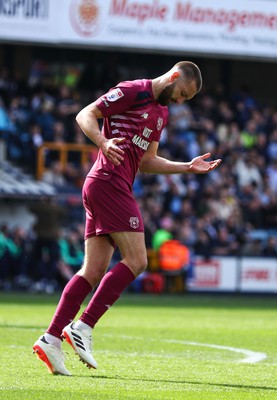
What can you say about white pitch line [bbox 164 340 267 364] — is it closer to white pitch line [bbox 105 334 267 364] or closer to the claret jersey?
white pitch line [bbox 105 334 267 364]

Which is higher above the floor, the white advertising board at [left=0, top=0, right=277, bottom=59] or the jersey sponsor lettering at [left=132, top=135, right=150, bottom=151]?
the jersey sponsor lettering at [left=132, top=135, right=150, bottom=151]

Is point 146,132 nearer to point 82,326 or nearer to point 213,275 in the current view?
point 82,326

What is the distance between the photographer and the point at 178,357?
8789 millimetres

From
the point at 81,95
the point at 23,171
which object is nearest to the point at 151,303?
the point at 23,171

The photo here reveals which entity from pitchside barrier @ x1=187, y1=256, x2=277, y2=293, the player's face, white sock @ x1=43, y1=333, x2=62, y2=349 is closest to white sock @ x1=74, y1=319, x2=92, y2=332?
white sock @ x1=43, y1=333, x2=62, y2=349

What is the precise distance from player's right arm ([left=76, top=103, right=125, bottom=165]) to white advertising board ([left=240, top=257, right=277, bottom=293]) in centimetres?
1643

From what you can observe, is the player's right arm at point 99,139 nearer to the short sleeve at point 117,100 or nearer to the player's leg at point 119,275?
the short sleeve at point 117,100

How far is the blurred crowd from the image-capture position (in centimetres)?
2286

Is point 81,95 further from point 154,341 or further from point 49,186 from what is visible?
point 154,341

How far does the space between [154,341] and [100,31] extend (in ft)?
54.1

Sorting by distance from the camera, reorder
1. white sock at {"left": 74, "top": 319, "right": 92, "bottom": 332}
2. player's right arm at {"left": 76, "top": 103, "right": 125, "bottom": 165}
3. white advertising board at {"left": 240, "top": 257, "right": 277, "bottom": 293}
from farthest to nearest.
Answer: white advertising board at {"left": 240, "top": 257, "right": 277, "bottom": 293} → white sock at {"left": 74, "top": 319, "right": 92, "bottom": 332} → player's right arm at {"left": 76, "top": 103, "right": 125, "bottom": 165}

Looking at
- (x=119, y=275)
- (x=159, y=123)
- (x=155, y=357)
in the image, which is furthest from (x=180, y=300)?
(x=119, y=275)

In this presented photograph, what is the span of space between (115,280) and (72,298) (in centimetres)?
33

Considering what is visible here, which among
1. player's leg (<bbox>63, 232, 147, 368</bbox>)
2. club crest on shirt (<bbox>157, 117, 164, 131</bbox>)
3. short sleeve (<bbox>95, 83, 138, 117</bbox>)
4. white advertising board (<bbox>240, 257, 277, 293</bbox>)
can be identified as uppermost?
short sleeve (<bbox>95, 83, 138, 117</bbox>)
